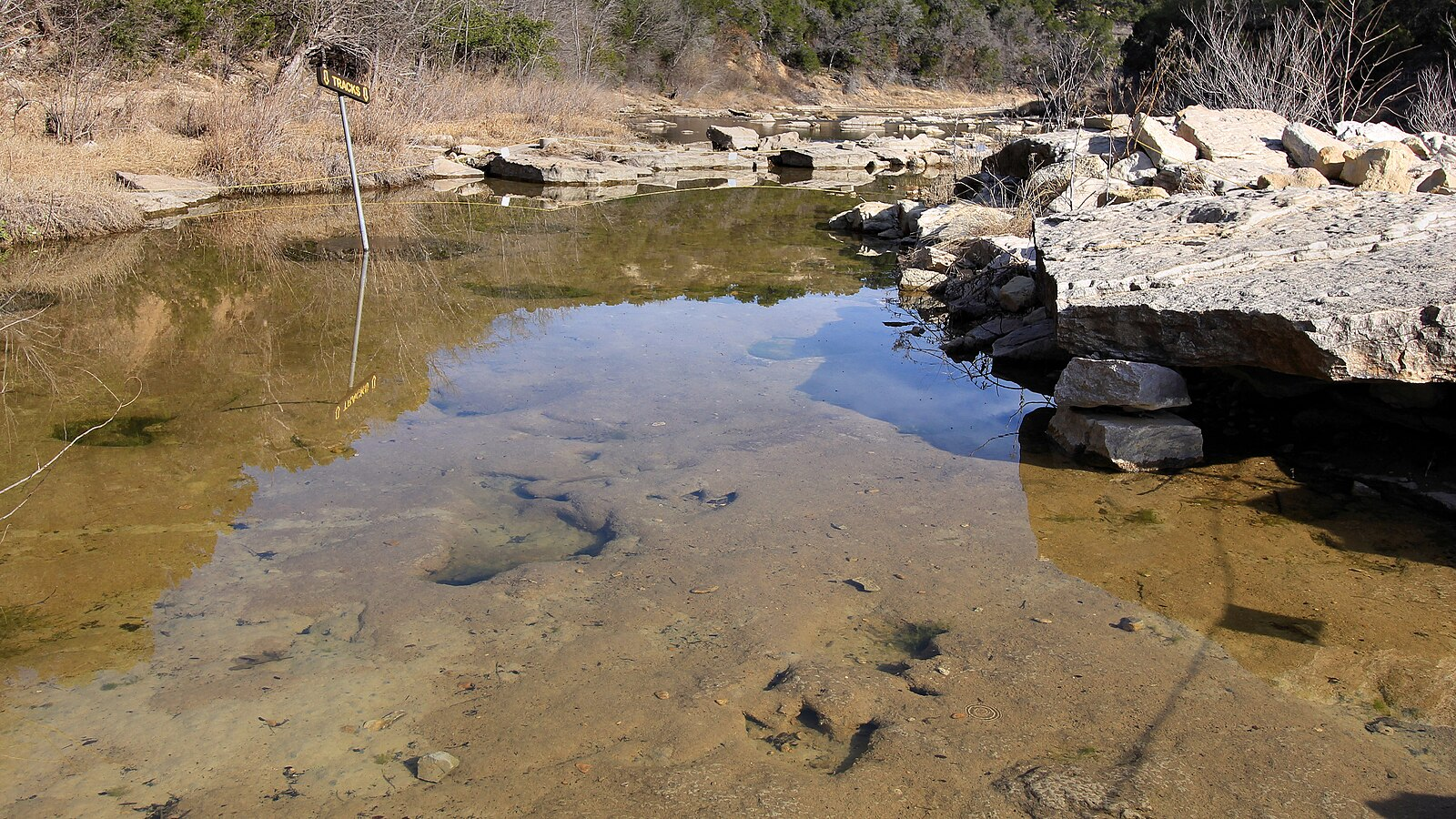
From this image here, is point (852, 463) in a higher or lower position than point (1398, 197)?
lower

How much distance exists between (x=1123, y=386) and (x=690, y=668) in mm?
2886

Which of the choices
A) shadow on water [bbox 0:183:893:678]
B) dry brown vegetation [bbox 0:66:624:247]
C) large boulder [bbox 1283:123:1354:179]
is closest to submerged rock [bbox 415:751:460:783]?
shadow on water [bbox 0:183:893:678]

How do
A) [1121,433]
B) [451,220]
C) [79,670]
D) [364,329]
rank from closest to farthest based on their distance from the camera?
1. [79,670]
2. [1121,433]
3. [364,329]
4. [451,220]

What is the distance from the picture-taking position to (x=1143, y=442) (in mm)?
4715

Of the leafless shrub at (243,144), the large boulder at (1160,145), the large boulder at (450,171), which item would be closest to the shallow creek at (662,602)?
the large boulder at (1160,145)

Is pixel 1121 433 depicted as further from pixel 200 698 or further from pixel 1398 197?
pixel 200 698

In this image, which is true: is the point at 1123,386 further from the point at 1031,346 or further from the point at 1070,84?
the point at 1070,84

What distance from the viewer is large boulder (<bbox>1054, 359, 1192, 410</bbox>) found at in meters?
4.82

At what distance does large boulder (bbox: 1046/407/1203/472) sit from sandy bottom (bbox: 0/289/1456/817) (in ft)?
1.14

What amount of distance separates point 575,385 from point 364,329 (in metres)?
2.05

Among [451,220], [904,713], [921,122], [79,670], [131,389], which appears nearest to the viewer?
[904,713]

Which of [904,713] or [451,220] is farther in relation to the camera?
[451,220]

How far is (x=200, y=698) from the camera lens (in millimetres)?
2822

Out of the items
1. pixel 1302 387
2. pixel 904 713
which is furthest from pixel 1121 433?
pixel 904 713
